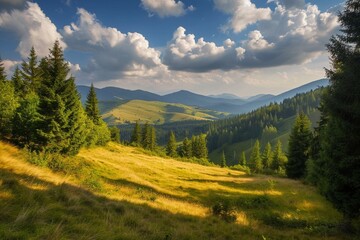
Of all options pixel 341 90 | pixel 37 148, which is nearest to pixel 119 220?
pixel 341 90

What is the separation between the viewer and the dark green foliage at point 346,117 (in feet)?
34.7

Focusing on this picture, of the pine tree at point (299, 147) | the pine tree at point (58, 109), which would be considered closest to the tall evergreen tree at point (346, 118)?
the pine tree at point (58, 109)

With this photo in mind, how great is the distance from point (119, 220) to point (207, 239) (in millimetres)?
3201

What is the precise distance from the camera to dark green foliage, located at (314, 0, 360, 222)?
10.6m

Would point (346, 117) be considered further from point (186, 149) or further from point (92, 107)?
point (186, 149)

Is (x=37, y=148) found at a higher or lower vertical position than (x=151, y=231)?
lower

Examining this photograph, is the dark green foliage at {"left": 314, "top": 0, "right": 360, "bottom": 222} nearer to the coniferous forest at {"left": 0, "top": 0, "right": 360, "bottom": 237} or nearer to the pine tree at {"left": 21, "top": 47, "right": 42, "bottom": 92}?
the coniferous forest at {"left": 0, "top": 0, "right": 360, "bottom": 237}

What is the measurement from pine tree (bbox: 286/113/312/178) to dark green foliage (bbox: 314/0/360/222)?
3141cm

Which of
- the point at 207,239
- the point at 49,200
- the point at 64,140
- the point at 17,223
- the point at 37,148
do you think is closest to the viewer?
the point at 17,223

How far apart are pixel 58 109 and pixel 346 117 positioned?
28.8m

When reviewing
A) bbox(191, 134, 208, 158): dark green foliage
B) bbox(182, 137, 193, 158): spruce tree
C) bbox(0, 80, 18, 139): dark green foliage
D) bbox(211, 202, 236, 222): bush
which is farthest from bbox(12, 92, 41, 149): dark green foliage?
bbox(191, 134, 208, 158): dark green foliage

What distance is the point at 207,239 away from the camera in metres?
8.18

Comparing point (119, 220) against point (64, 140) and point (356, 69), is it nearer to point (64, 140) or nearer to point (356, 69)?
point (356, 69)

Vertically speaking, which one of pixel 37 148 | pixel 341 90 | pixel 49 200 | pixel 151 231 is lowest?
pixel 37 148
